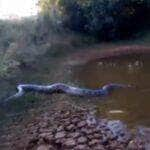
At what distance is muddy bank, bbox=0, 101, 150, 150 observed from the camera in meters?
6.66

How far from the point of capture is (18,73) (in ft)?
39.4

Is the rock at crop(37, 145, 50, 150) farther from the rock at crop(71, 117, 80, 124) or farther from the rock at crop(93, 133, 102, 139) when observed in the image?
the rock at crop(71, 117, 80, 124)

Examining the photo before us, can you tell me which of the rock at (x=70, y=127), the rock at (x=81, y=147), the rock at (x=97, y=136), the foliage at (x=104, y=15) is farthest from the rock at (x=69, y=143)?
the foliage at (x=104, y=15)

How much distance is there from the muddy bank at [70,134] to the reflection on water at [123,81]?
17.6 inches

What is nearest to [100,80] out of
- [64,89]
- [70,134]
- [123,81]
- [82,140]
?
[123,81]

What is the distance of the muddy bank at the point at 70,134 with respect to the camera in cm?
666

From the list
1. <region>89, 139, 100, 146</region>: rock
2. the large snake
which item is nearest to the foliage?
the large snake

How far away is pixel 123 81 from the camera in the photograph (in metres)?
10.4

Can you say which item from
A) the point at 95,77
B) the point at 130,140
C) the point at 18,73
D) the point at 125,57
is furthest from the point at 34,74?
the point at 130,140

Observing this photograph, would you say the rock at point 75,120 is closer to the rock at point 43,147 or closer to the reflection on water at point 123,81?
the reflection on water at point 123,81

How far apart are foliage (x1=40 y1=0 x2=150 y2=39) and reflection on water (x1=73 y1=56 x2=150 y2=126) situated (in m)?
4.11

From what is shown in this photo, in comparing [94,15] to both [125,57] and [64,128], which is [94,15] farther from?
[64,128]

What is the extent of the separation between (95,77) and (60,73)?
1.29m

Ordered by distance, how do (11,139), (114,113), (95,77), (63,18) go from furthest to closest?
(63,18), (95,77), (114,113), (11,139)
